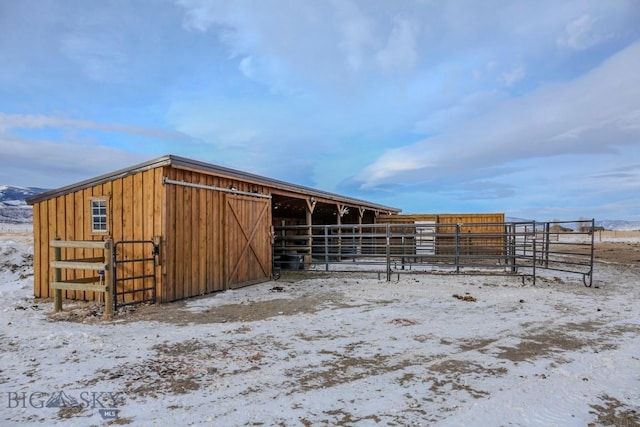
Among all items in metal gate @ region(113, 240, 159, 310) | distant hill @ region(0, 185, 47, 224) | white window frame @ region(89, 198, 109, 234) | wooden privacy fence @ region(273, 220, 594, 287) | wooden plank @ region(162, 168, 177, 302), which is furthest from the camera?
distant hill @ region(0, 185, 47, 224)

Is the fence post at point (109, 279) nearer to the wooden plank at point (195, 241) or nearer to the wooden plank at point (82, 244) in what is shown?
the wooden plank at point (82, 244)

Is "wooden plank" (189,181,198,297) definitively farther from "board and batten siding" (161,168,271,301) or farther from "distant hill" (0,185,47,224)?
"distant hill" (0,185,47,224)

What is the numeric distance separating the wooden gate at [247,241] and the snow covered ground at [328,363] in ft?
6.46

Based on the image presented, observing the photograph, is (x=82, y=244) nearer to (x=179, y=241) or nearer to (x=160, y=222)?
(x=160, y=222)

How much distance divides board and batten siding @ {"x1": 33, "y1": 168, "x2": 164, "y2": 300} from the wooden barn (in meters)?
0.02

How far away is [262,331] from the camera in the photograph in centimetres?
582

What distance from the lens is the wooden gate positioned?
9.99m

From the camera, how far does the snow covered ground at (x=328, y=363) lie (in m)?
3.26

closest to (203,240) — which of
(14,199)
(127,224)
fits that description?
(127,224)

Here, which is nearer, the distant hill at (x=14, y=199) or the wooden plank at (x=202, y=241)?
the wooden plank at (x=202, y=241)

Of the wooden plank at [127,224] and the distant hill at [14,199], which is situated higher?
the distant hill at [14,199]

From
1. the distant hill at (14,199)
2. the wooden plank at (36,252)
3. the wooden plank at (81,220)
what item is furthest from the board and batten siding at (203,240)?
the distant hill at (14,199)

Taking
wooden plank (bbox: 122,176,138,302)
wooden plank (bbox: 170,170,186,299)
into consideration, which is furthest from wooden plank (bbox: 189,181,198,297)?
wooden plank (bbox: 122,176,138,302)

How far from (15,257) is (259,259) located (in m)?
10.6
